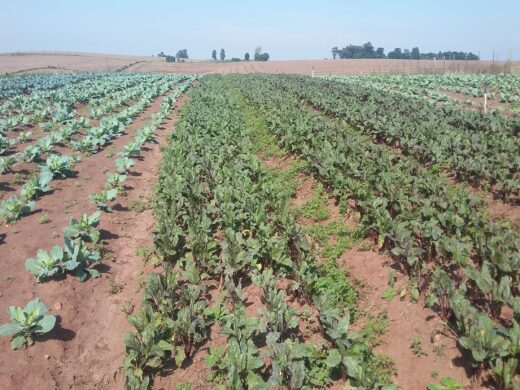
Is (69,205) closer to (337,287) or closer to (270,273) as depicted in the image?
(270,273)

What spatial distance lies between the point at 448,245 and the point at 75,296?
5342mm

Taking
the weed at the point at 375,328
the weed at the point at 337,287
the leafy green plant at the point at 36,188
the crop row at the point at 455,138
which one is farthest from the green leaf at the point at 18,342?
the crop row at the point at 455,138

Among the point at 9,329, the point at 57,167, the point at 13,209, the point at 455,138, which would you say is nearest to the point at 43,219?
the point at 13,209

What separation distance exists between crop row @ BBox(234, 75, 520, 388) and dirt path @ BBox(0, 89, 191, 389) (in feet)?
12.7

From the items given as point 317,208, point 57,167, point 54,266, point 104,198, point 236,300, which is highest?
point 57,167

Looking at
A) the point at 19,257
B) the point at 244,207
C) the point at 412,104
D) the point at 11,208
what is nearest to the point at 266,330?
the point at 244,207

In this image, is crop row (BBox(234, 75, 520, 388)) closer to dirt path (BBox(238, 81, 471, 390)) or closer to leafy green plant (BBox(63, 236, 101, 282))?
dirt path (BBox(238, 81, 471, 390))

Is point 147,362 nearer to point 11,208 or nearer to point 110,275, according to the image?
point 110,275

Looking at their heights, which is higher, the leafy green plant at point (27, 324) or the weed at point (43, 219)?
the weed at point (43, 219)

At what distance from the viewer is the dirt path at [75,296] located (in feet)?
15.9

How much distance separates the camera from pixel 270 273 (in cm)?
564

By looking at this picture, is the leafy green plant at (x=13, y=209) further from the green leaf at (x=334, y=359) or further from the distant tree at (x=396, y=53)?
the distant tree at (x=396, y=53)

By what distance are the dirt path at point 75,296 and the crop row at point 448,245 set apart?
3877 mm

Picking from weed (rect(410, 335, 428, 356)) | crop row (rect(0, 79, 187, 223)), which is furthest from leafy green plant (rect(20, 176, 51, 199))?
weed (rect(410, 335, 428, 356))
